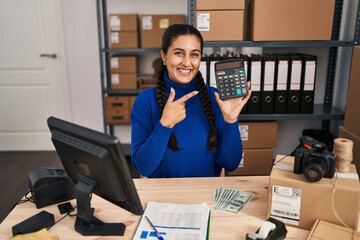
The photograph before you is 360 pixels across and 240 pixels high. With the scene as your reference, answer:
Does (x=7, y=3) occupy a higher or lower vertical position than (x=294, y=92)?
higher

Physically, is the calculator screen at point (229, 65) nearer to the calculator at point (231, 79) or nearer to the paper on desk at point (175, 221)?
the calculator at point (231, 79)

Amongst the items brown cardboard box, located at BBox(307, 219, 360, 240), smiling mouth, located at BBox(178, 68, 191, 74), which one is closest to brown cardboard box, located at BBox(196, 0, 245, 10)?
smiling mouth, located at BBox(178, 68, 191, 74)

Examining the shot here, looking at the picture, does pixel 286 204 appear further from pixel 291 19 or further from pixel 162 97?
pixel 291 19

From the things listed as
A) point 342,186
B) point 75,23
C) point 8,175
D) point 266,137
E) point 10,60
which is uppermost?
point 75,23

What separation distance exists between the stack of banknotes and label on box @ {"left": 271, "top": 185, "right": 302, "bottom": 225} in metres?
0.13

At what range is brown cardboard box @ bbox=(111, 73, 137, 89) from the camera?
2.87 m

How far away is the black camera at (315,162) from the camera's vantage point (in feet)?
2.98

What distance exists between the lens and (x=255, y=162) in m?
2.28

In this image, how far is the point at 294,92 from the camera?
2133mm

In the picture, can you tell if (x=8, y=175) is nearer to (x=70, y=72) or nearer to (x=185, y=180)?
(x=70, y=72)

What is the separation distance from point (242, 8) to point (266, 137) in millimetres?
874

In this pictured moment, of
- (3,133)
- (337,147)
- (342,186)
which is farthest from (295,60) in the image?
(3,133)

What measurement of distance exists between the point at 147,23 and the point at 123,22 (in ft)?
0.66

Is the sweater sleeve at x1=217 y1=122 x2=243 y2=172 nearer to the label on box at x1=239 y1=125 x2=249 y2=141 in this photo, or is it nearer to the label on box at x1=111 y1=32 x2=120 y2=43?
the label on box at x1=239 y1=125 x2=249 y2=141
